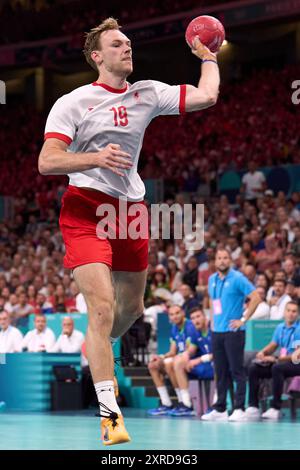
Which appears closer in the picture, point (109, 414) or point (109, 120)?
point (109, 414)

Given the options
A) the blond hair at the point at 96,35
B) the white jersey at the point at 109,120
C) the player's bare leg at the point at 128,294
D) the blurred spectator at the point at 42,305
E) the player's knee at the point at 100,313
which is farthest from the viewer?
→ the blurred spectator at the point at 42,305

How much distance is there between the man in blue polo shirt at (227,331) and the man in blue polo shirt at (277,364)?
1.34ft

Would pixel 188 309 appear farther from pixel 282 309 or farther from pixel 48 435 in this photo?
pixel 48 435

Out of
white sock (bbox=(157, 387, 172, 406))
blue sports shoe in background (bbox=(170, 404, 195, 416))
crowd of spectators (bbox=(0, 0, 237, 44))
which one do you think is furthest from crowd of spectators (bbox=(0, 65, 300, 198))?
blue sports shoe in background (bbox=(170, 404, 195, 416))

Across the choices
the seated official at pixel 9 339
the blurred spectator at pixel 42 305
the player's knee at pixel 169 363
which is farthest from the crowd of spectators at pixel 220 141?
the player's knee at pixel 169 363

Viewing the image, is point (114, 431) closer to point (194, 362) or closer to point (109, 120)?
point (109, 120)

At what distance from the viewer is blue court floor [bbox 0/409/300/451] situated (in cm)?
808

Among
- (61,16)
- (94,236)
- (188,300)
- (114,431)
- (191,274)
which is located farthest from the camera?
(61,16)

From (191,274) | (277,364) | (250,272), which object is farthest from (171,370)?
(191,274)

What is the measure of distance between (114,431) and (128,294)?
50.5 inches

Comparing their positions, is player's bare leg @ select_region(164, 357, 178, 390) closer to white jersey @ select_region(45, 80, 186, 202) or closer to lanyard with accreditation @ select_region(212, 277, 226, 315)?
lanyard with accreditation @ select_region(212, 277, 226, 315)

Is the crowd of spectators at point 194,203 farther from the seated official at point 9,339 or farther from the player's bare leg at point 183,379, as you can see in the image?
the player's bare leg at point 183,379

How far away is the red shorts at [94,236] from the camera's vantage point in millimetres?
6258

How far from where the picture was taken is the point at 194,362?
1369 centimetres
